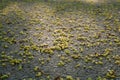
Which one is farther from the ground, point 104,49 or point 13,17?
point 13,17

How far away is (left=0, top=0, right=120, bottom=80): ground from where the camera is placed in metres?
8.46

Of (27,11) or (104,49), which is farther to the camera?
(27,11)

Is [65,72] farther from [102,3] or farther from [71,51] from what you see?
[102,3]

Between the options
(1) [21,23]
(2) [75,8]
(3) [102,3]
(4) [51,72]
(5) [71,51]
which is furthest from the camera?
(3) [102,3]

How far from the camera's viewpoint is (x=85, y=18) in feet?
43.8

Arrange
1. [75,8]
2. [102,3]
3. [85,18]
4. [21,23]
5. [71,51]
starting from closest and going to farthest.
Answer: [71,51], [21,23], [85,18], [75,8], [102,3]

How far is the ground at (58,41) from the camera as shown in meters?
8.46

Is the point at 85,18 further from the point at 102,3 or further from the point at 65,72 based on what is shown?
the point at 65,72

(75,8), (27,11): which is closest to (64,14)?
(75,8)

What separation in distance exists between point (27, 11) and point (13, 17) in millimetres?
1378

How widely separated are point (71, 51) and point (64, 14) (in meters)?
4.68

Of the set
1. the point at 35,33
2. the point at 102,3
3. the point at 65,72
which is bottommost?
the point at 65,72

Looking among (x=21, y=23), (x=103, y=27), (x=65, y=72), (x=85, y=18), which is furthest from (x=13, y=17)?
(x=65, y=72)

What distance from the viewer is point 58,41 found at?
417 inches
